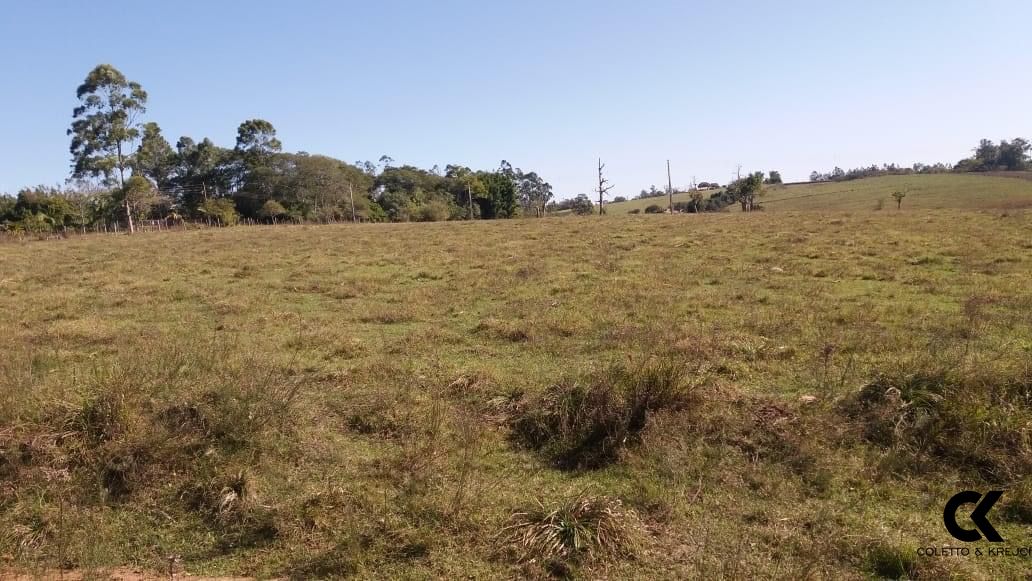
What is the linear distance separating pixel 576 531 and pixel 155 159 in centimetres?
7495

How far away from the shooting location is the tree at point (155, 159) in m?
59.4

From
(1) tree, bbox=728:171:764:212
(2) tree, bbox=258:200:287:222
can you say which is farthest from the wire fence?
(1) tree, bbox=728:171:764:212

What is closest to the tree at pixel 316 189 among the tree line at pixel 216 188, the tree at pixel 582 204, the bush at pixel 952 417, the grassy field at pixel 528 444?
the tree line at pixel 216 188

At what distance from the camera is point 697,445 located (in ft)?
17.1

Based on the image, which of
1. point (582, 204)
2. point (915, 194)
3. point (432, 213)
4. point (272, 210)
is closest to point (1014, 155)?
point (915, 194)

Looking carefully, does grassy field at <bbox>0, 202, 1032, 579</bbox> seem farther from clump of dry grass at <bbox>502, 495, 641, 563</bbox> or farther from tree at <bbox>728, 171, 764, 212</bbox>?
tree at <bbox>728, 171, 764, 212</bbox>

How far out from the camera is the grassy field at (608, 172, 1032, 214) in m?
50.7

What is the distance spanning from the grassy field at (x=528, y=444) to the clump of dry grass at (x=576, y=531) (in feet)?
0.07

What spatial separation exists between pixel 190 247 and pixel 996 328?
1227 inches

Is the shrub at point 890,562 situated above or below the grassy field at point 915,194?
below

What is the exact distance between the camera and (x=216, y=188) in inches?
2630

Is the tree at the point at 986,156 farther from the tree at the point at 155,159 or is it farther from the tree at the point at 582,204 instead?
the tree at the point at 155,159

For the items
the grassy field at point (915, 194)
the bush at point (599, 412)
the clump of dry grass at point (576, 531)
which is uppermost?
the grassy field at point (915, 194)

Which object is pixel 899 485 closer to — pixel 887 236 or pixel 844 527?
pixel 844 527
